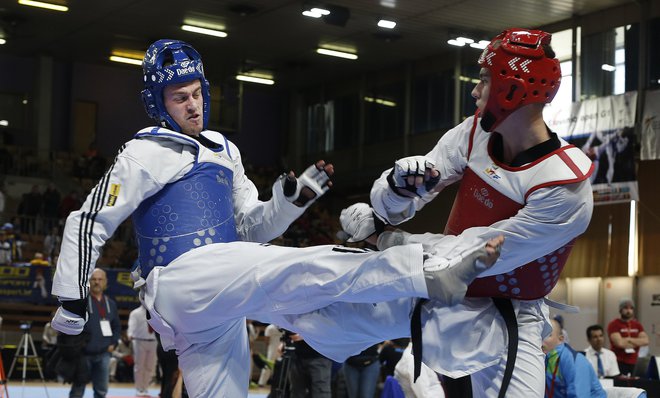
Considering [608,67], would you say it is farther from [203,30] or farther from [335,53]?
[203,30]

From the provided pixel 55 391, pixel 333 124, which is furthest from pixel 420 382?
pixel 333 124

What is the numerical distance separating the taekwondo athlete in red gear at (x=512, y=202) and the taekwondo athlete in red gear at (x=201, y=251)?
43 cm

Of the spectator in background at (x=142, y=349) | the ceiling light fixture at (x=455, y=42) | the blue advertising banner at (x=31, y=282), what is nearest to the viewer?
the spectator in background at (x=142, y=349)

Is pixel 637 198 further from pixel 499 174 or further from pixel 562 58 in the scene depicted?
pixel 499 174

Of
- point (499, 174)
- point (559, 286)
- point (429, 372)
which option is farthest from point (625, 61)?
point (499, 174)

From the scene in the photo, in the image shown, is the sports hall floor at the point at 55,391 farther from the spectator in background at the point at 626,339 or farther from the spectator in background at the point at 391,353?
the spectator in background at the point at 626,339

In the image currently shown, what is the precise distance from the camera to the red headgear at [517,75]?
4.48m

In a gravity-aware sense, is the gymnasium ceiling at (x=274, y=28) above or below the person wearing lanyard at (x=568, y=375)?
above

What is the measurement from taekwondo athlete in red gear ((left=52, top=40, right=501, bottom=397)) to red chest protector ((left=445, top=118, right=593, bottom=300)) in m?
0.56

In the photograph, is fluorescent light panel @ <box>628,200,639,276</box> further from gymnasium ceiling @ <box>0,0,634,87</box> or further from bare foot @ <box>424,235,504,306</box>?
bare foot @ <box>424,235,504,306</box>

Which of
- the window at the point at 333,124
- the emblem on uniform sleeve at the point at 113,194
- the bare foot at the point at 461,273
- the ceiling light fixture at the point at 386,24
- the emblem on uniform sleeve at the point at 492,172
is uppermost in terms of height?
the ceiling light fixture at the point at 386,24

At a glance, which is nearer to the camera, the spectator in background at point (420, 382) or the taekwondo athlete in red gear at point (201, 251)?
the taekwondo athlete in red gear at point (201, 251)

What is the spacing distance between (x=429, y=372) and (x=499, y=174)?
4257 mm

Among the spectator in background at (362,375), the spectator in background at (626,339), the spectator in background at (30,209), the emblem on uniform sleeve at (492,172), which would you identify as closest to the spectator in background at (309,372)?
the spectator in background at (362,375)
